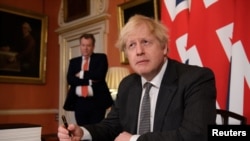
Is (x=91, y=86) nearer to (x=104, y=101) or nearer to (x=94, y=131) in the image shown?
(x=104, y=101)

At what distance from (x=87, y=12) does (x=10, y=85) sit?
1.83 m

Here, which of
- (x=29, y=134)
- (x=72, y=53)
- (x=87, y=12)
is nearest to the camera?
(x=29, y=134)

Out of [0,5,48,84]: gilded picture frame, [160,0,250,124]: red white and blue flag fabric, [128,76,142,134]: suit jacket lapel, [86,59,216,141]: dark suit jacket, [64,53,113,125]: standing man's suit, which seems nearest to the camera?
[86,59,216,141]: dark suit jacket

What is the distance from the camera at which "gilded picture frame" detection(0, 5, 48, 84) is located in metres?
4.86

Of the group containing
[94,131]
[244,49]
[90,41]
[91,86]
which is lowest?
[94,131]

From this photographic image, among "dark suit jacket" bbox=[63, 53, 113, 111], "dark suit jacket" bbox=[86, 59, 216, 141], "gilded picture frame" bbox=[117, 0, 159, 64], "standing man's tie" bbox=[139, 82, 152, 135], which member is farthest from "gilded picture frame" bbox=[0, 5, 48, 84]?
"standing man's tie" bbox=[139, 82, 152, 135]

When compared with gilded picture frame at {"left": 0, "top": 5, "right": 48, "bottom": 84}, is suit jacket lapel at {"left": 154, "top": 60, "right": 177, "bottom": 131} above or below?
below

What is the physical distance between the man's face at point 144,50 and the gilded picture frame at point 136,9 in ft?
7.20

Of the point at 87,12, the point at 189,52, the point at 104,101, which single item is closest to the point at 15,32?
the point at 87,12

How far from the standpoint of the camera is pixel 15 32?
4.99m

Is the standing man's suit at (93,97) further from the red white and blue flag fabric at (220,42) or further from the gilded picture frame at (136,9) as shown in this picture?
the red white and blue flag fabric at (220,42)

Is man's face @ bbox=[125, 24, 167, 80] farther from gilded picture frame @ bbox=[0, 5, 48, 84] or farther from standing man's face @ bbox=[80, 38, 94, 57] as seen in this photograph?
gilded picture frame @ bbox=[0, 5, 48, 84]

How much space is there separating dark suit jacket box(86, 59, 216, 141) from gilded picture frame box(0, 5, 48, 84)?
3739 millimetres

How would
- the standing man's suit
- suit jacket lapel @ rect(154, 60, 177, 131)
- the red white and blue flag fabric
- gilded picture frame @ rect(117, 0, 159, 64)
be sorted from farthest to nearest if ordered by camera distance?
gilded picture frame @ rect(117, 0, 159, 64) < the standing man's suit < the red white and blue flag fabric < suit jacket lapel @ rect(154, 60, 177, 131)
